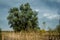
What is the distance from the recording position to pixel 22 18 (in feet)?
85.4

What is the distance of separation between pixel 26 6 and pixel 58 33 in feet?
30.5

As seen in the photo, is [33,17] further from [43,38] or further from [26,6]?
[43,38]

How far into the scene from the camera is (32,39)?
1464 centimetres

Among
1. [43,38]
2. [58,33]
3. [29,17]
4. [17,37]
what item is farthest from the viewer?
[29,17]

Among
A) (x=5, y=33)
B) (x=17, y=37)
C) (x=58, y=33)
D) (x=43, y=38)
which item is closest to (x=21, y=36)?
(x=17, y=37)

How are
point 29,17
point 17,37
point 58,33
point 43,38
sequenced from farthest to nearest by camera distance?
point 29,17 → point 58,33 → point 43,38 → point 17,37

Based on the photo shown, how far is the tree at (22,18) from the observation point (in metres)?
25.8

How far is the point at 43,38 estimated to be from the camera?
16.5 m

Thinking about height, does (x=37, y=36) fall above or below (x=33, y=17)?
below

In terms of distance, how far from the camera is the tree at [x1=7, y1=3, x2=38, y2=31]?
84.5 ft

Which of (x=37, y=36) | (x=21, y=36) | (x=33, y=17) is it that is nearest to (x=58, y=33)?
(x=37, y=36)

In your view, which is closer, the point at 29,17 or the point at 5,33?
the point at 5,33

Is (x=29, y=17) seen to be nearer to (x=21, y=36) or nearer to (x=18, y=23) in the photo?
(x=18, y=23)

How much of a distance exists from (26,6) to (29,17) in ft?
5.51
